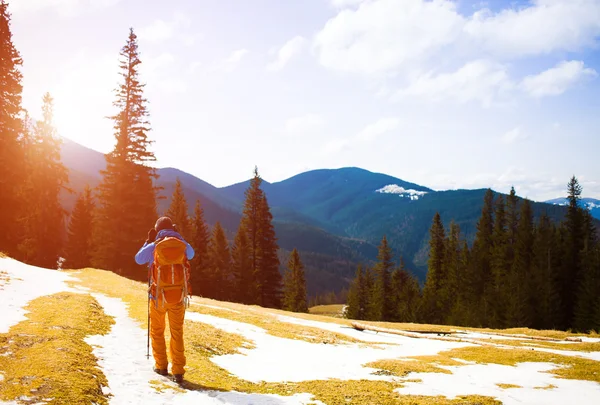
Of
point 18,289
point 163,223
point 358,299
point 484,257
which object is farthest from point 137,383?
point 358,299

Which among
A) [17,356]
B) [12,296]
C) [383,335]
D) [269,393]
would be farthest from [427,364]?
[12,296]

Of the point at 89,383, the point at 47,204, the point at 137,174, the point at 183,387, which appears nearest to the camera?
the point at 89,383

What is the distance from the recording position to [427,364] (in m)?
12.8

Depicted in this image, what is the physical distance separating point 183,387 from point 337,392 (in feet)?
11.1

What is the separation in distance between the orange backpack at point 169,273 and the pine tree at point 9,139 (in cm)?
3674

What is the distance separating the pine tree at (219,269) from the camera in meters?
56.3

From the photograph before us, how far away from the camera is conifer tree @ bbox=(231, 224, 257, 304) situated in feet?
182

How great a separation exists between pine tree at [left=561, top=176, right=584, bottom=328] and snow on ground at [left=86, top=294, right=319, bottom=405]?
203 ft

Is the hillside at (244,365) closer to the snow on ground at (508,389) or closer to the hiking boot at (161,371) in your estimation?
the snow on ground at (508,389)

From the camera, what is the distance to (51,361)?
24.3 ft

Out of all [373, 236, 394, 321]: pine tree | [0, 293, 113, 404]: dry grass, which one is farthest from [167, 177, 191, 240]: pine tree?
[0, 293, 113, 404]: dry grass

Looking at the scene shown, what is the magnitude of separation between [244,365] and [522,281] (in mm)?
55464

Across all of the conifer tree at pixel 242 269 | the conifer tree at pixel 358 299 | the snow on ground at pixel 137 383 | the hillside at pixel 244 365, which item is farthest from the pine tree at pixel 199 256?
the snow on ground at pixel 137 383

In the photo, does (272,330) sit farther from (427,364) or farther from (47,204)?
(47,204)
